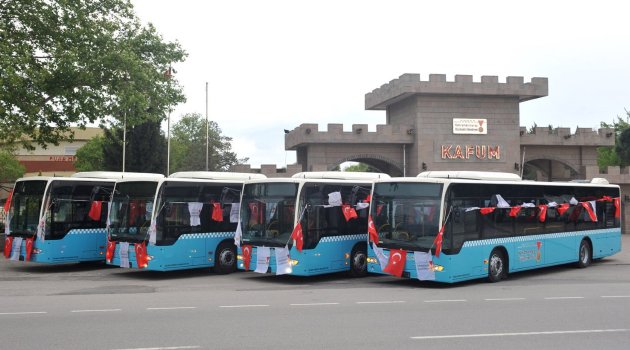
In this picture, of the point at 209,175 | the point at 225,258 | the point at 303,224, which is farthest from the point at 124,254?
the point at 303,224

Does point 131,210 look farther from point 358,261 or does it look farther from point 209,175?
point 358,261

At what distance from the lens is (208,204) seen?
18.4 m

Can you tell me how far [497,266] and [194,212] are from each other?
8.32 m

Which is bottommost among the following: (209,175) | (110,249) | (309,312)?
(309,312)

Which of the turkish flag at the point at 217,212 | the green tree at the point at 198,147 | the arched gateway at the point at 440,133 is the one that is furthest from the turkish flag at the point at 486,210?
the green tree at the point at 198,147

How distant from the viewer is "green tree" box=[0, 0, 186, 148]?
22.3 m

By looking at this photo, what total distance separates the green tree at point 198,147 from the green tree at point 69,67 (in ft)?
155

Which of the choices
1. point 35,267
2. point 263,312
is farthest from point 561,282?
point 35,267

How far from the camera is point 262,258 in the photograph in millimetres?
16578

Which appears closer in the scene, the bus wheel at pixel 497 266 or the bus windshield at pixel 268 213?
the bus windshield at pixel 268 213

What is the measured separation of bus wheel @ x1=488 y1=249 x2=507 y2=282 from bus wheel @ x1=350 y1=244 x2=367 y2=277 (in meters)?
3.50

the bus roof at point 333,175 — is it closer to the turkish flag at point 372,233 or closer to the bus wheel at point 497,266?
the turkish flag at point 372,233

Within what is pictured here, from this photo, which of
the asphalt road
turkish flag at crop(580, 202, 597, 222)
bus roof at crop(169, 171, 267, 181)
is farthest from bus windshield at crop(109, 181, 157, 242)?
turkish flag at crop(580, 202, 597, 222)

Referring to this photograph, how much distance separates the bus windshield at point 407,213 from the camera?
15.1 metres
